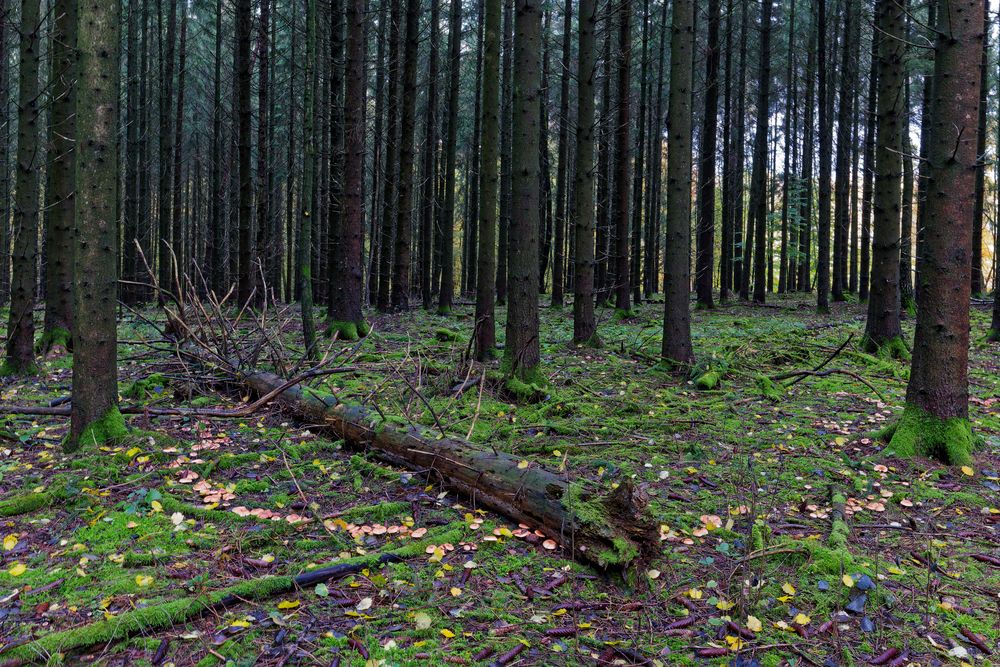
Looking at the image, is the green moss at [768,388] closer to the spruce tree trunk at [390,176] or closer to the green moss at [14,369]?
the green moss at [14,369]

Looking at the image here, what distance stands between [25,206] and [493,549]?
7372mm

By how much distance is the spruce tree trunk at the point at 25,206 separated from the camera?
23.5 ft

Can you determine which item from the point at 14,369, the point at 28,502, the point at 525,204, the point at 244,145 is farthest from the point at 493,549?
the point at 244,145

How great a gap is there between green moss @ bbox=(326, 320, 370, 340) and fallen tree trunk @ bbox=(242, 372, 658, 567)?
4.97 metres

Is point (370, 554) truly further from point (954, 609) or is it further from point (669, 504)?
point (954, 609)

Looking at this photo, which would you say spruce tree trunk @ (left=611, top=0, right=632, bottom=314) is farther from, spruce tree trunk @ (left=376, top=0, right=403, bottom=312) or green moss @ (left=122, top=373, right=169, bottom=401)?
green moss @ (left=122, top=373, right=169, bottom=401)

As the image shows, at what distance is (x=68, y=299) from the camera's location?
8570 millimetres

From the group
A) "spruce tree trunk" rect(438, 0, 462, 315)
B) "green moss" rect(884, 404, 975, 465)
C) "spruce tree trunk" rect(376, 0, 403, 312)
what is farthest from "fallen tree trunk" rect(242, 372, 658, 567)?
"spruce tree trunk" rect(438, 0, 462, 315)

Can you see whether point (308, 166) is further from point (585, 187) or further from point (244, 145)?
point (244, 145)

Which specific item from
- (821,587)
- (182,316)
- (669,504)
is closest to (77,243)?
(182,316)

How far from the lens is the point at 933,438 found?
486cm

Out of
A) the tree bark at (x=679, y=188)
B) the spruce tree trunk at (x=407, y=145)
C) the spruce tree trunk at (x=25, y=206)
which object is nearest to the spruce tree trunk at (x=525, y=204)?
the tree bark at (x=679, y=188)

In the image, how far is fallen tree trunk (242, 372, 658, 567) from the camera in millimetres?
3338

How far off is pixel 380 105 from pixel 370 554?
59.4 ft
